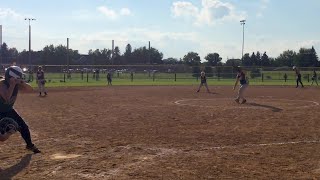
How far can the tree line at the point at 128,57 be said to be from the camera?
257 feet

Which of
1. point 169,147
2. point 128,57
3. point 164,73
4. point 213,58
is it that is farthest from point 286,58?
point 169,147

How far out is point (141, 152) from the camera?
370 inches

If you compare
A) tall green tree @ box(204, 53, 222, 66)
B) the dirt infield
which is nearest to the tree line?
tall green tree @ box(204, 53, 222, 66)

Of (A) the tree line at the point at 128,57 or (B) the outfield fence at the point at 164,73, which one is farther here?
(A) the tree line at the point at 128,57

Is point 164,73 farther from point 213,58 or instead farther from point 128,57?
point 213,58

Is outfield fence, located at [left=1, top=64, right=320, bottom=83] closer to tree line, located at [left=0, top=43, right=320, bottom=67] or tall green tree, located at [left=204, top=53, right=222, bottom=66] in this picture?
tree line, located at [left=0, top=43, right=320, bottom=67]

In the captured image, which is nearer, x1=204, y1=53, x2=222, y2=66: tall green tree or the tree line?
the tree line

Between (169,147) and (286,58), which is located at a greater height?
(286,58)

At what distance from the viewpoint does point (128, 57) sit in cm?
9244

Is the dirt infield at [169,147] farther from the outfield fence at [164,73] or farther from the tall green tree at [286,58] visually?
the tall green tree at [286,58]

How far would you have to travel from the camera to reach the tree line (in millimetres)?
78188

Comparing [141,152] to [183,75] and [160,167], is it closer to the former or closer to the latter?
[160,167]

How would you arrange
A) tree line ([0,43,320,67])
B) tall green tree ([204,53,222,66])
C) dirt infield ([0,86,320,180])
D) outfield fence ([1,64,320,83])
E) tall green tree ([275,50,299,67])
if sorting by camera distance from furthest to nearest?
tall green tree ([275,50,299,67]) < tall green tree ([204,53,222,66]) < tree line ([0,43,320,67]) < outfield fence ([1,64,320,83]) < dirt infield ([0,86,320,180])

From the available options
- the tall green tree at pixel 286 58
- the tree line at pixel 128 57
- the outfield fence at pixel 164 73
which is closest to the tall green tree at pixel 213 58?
the tree line at pixel 128 57
